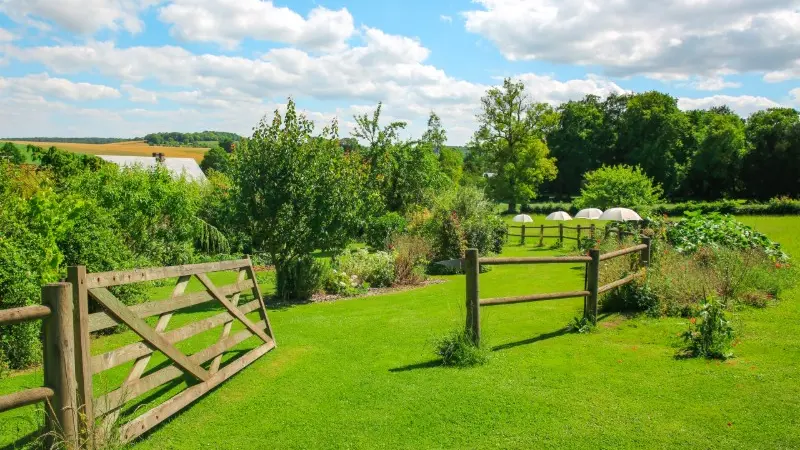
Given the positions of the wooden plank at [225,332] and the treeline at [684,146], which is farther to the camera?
the treeline at [684,146]

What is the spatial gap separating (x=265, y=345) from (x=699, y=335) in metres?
6.23

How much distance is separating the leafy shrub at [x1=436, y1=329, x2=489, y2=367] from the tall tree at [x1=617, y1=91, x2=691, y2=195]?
59.2 m

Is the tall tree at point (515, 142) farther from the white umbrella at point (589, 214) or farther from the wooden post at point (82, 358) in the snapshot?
the wooden post at point (82, 358)

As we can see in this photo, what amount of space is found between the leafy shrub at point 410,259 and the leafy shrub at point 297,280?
320 cm

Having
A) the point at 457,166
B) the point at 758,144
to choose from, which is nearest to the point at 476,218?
the point at 758,144

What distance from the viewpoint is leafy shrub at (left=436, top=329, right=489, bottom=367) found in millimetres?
7414

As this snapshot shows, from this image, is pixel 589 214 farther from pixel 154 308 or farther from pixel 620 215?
pixel 154 308

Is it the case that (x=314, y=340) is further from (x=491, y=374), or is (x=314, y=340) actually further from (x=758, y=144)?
(x=758, y=144)

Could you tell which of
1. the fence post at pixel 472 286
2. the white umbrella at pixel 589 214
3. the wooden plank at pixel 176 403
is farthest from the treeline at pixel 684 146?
the wooden plank at pixel 176 403

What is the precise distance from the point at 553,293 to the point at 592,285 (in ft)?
3.54

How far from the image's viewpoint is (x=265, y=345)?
8445mm

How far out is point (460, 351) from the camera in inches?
295

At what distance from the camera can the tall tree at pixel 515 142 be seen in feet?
189

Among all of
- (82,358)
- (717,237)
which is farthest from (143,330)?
(717,237)
